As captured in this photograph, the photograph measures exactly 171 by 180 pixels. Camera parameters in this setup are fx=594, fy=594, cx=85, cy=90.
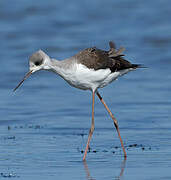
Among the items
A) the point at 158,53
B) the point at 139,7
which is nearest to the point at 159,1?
the point at 139,7

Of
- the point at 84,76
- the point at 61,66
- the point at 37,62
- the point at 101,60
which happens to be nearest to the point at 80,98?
the point at 101,60

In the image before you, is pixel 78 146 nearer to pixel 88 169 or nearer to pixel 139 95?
pixel 88 169

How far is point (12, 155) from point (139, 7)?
16877 millimetres

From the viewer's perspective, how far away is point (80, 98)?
14.2 metres

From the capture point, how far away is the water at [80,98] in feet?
29.0

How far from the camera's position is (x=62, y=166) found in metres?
8.66

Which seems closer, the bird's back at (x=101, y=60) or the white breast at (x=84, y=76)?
the white breast at (x=84, y=76)

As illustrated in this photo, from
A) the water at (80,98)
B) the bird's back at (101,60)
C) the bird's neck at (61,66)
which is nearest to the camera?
the water at (80,98)

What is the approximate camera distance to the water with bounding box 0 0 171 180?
8844 mm

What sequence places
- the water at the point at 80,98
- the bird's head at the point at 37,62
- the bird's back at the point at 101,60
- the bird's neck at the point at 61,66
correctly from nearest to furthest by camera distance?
the water at the point at 80,98, the bird's head at the point at 37,62, the bird's neck at the point at 61,66, the bird's back at the point at 101,60

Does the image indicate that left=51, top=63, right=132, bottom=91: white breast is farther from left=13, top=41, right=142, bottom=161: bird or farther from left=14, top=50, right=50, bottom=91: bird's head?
left=14, top=50, right=50, bottom=91: bird's head

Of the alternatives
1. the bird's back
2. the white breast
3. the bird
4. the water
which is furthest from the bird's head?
the water

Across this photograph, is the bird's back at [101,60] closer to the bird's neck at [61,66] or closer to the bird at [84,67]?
the bird at [84,67]

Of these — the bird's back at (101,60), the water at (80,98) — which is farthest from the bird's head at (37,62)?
the water at (80,98)
